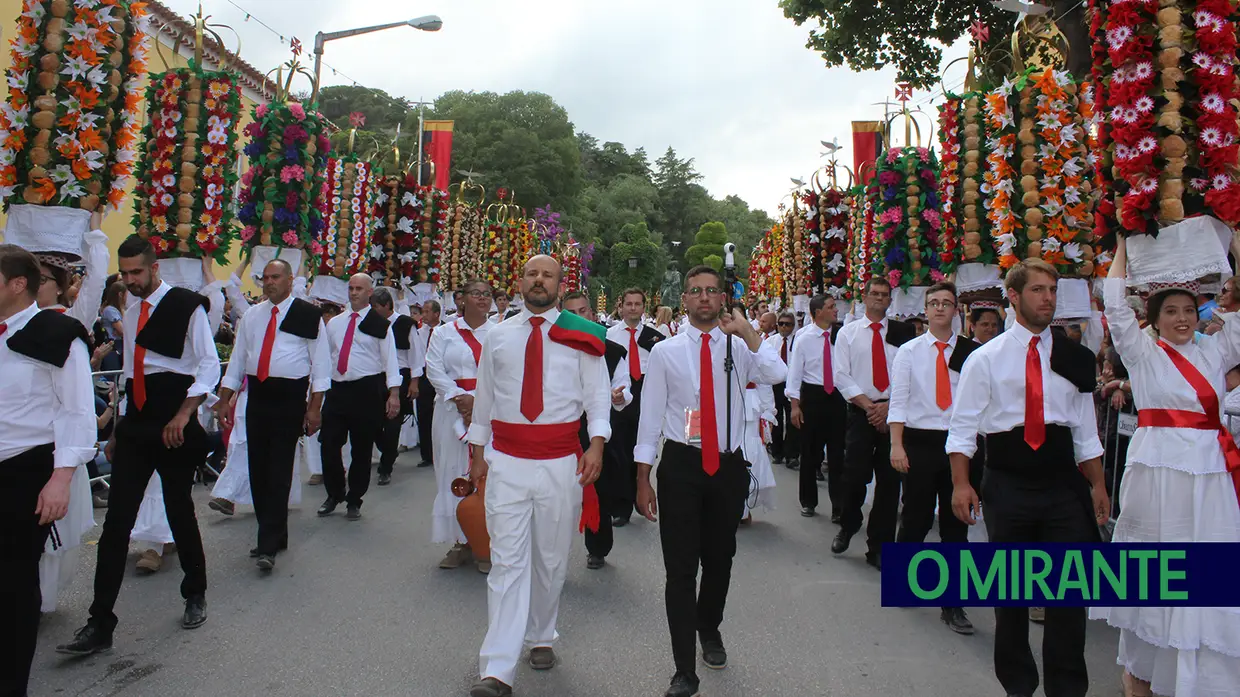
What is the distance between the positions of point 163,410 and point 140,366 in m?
0.34

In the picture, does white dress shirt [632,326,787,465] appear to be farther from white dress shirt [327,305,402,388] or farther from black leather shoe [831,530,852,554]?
white dress shirt [327,305,402,388]

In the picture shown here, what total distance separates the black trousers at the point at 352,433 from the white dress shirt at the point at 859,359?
14.5 feet

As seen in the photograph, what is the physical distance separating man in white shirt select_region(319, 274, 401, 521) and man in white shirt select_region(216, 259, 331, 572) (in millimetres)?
1322

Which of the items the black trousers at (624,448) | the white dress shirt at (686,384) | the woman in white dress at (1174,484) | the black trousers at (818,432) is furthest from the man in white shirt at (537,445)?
the black trousers at (818,432)

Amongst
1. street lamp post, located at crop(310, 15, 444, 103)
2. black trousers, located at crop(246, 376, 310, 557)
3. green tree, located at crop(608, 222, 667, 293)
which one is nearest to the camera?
black trousers, located at crop(246, 376, 310, 557)

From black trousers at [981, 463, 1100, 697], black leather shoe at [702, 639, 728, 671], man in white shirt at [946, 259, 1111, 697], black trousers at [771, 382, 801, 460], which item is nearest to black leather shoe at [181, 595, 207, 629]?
black leather shoe at [702, 639, 728, 671]

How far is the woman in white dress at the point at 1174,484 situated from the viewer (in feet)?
12.7

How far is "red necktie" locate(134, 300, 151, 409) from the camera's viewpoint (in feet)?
17.0

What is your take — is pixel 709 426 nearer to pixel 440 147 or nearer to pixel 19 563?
pixel 19 563

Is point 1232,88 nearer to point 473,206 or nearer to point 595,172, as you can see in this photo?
point 473,206

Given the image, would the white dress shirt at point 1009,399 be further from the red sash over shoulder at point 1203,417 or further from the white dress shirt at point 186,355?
the white dress shirt at point 186,355

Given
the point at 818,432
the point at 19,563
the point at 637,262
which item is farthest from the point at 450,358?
the point at 637,262

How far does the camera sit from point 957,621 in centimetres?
552

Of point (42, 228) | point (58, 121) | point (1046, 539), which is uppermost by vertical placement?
point (58, 121)
